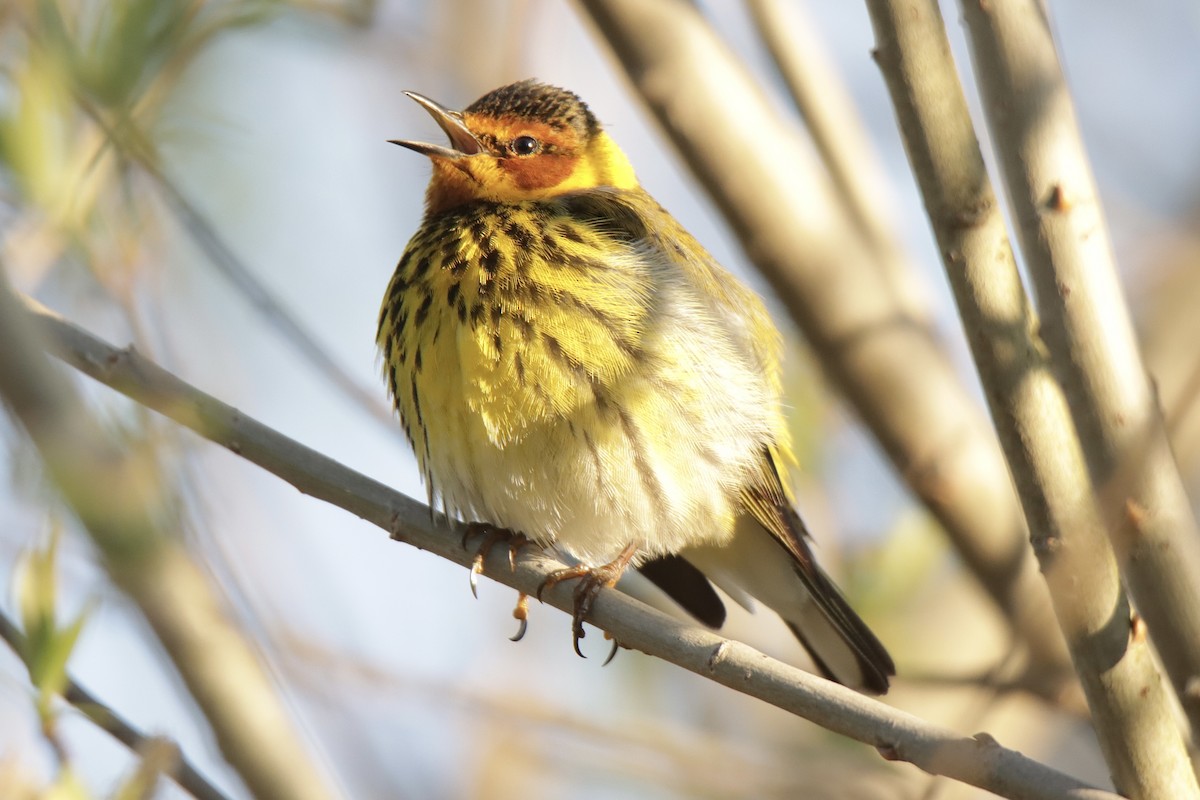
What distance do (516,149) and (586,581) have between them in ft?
6.53

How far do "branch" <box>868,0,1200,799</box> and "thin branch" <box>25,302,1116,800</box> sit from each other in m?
0.47

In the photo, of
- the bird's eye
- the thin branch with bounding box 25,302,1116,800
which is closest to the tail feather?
the thin branch with bounding box 25,302,1116,800

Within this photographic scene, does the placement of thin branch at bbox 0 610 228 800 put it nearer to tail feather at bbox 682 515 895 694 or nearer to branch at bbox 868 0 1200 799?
branch at bbox 868 0 1200 799

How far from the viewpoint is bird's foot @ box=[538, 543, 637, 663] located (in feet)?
11.9

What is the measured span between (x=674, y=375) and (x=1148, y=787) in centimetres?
204

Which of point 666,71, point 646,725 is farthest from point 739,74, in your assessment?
point 646,725

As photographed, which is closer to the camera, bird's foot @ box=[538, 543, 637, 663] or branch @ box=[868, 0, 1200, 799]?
branch @ box=[868, 0, 1200, 799]

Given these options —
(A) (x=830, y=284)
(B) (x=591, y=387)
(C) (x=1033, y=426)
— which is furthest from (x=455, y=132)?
(C) (x=1033, y=426)

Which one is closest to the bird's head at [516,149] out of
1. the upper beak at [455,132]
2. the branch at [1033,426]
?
the upper beak at [455,132]

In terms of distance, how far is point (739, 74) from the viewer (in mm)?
4914

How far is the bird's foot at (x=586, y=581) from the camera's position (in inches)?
142

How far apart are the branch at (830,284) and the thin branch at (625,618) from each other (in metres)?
1.59

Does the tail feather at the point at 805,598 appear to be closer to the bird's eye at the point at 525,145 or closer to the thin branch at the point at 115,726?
the bird's eye at the point at 525,145

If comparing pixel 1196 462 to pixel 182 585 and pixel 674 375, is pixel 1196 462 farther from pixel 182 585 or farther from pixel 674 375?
pixel 182 585
